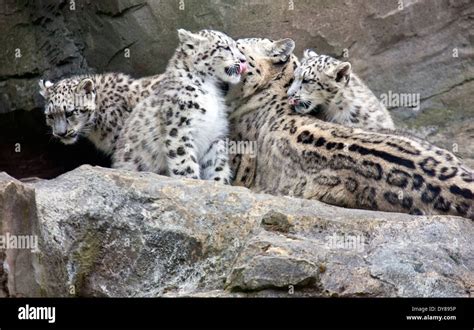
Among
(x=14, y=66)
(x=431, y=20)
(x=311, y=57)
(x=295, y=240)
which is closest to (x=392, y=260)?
(x=295, y=240)

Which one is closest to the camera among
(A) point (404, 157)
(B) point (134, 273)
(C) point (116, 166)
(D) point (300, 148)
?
(B) point (134, 273)

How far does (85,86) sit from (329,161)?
283 centimetres

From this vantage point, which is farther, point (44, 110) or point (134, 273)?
point (44, 110)

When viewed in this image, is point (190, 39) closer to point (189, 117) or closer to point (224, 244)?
point (189, 117)

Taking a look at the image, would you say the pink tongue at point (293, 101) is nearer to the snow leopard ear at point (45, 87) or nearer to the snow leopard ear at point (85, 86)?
the snow leopard ear at point (85, 86)

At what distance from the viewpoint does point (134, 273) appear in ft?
27.1

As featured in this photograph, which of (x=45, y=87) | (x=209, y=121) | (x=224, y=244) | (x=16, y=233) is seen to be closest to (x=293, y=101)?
(x=209, y=121)

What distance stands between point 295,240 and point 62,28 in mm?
4614

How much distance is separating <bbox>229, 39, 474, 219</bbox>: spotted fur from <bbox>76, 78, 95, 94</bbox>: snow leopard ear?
1376 millimetres

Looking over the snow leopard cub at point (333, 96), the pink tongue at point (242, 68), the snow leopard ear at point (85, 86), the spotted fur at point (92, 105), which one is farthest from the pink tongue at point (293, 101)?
the snow leopard ear at point (85, 86)

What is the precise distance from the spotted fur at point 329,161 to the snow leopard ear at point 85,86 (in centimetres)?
138

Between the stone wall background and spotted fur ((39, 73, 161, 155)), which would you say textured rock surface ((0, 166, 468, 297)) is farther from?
the stone wall background

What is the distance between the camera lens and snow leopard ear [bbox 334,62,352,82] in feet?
33.5

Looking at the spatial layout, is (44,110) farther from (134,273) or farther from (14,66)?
(134,273)
